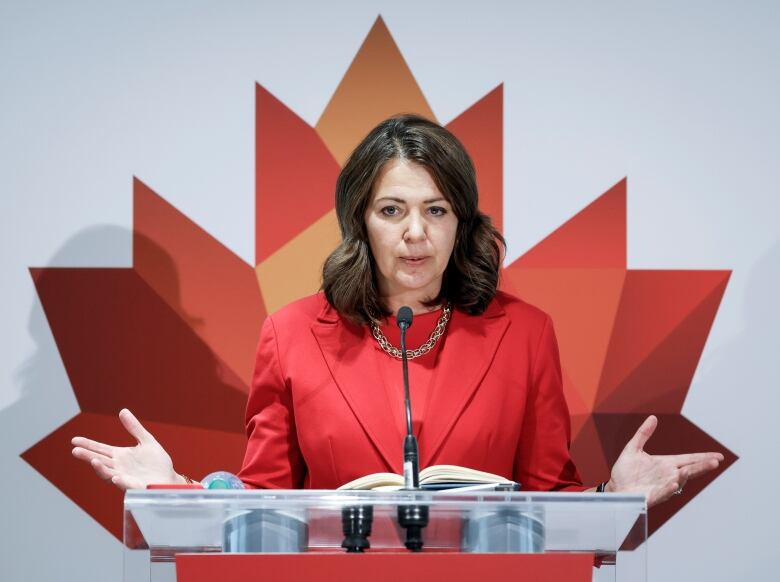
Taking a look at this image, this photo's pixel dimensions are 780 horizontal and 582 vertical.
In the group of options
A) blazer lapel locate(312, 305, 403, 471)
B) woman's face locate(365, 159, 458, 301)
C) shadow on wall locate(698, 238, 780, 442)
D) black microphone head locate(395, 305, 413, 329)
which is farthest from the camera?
shadow on wall locate(698, 238, 780, 442)

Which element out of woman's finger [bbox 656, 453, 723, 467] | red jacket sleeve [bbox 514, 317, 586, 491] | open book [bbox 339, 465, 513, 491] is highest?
red jacket sleeve [bbox 514, 317, 586, 491]

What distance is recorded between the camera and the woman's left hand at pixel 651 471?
228cm

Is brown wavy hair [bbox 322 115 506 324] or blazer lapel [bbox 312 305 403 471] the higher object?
brown wavy hair [bbox 322 115 506 324]

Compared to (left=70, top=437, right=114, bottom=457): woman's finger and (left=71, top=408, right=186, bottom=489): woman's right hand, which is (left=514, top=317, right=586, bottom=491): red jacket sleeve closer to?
(left=71, top=408, right=186, bottom=489): woman's right hand

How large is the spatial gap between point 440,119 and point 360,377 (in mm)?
1075

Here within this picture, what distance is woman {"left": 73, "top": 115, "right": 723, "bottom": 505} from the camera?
248 centimetres

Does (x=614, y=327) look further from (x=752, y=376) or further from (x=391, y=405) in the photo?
(x=391, y=405)

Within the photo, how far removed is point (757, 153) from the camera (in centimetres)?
332

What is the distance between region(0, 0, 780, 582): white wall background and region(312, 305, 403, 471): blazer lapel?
72 cm

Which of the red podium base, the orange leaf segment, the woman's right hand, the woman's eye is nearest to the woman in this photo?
the woman's eye

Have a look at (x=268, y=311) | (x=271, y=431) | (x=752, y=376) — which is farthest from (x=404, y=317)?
(x=752, y=376)

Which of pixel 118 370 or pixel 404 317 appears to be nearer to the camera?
pixel 404 317

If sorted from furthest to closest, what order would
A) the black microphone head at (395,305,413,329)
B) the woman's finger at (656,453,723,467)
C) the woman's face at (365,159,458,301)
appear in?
the woman's face at (365,159,458,301), the woman's finger at (656,453,723,467), the black microphone head at (395,305,413,329)

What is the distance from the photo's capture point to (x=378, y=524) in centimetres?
159
